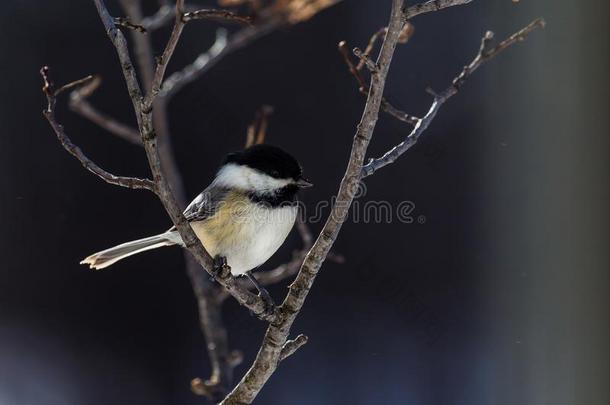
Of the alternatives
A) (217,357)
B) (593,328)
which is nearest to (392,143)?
(593,328)

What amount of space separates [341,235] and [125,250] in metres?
1.07

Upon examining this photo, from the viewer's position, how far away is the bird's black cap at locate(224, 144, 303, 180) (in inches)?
69.0

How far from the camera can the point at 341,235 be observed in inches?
108

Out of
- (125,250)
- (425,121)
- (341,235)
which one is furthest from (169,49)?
(341,235)

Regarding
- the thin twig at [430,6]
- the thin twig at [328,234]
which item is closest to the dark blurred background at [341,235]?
the thin twig at [328,234]

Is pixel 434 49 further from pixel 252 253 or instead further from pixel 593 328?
pixel 252 253

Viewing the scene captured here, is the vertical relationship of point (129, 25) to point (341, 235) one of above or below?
above

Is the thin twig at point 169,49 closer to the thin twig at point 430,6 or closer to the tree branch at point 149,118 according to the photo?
the tree branch at point 149,118

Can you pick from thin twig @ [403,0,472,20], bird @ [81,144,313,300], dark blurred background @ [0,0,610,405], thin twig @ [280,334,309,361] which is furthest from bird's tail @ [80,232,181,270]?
thin twig @ [403,0,472,20]

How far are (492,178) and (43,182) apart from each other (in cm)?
186

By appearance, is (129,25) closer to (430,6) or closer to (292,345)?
(430,6)

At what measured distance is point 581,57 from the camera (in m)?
2.69

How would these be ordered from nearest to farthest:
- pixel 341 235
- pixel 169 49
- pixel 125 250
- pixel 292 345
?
pixel 169 49, pixel 292 345, pixel 125 250, pixel 341 235

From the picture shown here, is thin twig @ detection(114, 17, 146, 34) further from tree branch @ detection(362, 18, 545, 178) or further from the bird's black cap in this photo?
the bird's black cap
